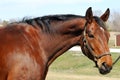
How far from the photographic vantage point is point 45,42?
17.5 feet

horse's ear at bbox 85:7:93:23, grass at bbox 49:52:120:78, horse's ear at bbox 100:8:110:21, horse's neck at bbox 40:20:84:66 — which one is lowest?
grass at bbox 49:52:120:78

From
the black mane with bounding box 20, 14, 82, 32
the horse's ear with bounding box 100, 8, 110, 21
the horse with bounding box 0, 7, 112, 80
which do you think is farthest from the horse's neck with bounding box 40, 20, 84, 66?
the horse's ear with bounding box 100, 8, 110, 21

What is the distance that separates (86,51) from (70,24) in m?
0.56

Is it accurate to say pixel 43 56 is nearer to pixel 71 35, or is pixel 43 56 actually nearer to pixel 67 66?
pixel 71 35

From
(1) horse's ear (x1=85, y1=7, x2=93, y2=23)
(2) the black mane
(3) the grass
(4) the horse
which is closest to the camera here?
(4) the horse

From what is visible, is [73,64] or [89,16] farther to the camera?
[73,64]

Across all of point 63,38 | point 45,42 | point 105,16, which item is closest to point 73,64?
point 105,16

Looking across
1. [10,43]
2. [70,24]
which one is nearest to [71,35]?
[70,24]

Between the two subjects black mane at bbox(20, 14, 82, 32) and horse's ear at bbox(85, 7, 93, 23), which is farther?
black mane at bbox(20, 14, 82, 32)

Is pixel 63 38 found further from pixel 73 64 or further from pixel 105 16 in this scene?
pixel 73 64

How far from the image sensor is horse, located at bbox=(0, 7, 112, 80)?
4910mm

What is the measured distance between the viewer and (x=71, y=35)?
550cm

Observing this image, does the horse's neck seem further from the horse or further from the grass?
the grass

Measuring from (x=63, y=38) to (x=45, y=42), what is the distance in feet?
1.14
